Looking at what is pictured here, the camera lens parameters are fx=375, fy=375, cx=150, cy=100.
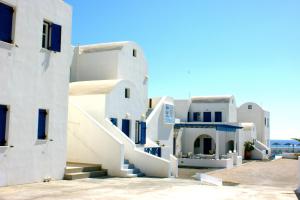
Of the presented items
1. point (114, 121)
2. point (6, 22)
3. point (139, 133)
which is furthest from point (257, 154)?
point (6, 22)

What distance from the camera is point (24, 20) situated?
13.6m

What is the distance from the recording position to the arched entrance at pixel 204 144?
42938 mm

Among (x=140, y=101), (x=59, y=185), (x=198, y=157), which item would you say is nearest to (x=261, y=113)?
(x=198, y=157)

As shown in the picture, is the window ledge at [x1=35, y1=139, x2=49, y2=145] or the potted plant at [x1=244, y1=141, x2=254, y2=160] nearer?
the window ledge at [x1=35, y1=139, x2=49, y2=145]

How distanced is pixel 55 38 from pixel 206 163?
70.1 ft

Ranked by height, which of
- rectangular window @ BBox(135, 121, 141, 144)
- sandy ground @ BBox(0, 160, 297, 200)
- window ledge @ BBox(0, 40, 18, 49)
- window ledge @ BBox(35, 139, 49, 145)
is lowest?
sandy ground @ BBox(0, 160, 297, 200)

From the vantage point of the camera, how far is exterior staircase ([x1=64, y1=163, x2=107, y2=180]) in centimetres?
1529

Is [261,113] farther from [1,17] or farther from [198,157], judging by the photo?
[1,17]

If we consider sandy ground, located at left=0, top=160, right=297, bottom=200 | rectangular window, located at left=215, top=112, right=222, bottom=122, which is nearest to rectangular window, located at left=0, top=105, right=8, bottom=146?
sandy ground, located at left=0, top=160, right=297, bottom=200

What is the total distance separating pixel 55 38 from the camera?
15.1m

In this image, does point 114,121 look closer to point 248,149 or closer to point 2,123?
point 2,123

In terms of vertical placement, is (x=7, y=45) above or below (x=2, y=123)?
above

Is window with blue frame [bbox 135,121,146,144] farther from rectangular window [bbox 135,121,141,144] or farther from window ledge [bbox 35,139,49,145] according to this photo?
window ledge [bbox 35,139,49,145]

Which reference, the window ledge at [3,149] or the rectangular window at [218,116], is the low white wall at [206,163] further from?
the window ledge at [3,149]
